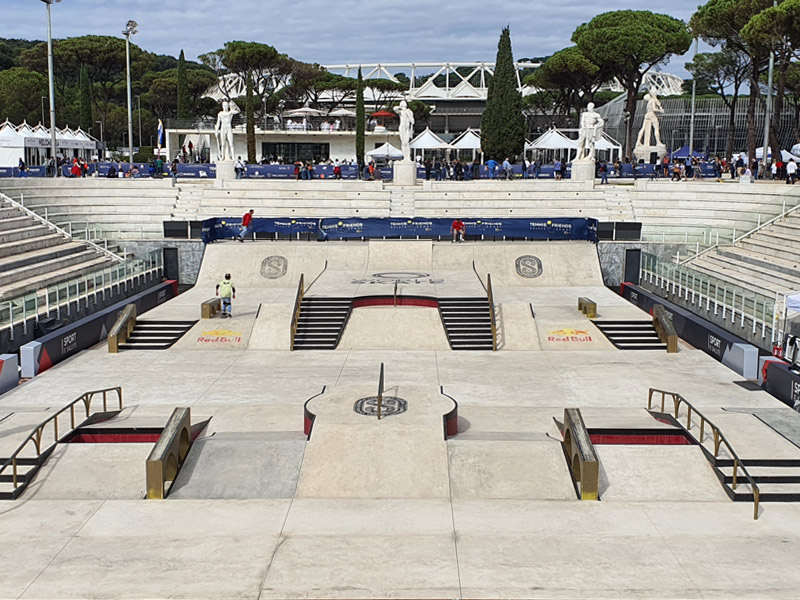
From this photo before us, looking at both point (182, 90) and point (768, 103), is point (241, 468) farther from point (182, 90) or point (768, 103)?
point (182, 90)

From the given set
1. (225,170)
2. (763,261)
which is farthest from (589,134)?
(225,170)

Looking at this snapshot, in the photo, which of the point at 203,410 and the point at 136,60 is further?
the point at 136,60

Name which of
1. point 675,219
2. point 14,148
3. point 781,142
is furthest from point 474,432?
point 781,142

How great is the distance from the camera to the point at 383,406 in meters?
14.7

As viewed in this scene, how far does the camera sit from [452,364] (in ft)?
68.5

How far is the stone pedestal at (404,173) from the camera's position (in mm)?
42469

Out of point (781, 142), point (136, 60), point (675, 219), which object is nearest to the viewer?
point (675, 219)

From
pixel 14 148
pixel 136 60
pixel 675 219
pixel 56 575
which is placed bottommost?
pixel 56 575

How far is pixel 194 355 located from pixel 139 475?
9293 millimetres

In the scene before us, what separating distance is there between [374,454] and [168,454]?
128 inches

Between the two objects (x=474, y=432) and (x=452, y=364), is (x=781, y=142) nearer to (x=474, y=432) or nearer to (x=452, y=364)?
(x=452, y=364)

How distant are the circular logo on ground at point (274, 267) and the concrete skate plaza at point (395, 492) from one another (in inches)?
365

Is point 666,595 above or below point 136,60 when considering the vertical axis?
below

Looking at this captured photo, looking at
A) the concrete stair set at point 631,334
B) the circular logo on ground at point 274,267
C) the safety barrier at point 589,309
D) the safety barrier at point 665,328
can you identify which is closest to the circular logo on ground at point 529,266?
the safety barrier at point 589,309
